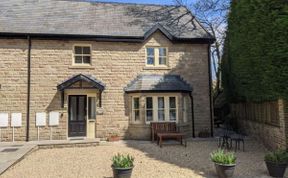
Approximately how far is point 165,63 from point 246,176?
1087 cm

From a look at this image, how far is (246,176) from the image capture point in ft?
29.3

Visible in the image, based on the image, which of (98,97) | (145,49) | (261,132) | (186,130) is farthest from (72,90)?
(261,132)

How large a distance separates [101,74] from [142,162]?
8009 mm

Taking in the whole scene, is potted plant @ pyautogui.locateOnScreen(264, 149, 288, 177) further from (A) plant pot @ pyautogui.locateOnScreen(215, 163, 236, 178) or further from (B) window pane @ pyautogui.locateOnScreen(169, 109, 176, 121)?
(B) window pane @ pyautogui.locateOnScreen(169, 109, 176, 121)

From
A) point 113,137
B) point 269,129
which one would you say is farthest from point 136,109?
point 269,129

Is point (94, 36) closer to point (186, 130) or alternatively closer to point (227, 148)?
point (186, 130)

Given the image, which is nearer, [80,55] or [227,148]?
[227,148]

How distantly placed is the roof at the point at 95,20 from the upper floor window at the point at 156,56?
3.14ft

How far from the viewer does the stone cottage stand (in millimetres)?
16688

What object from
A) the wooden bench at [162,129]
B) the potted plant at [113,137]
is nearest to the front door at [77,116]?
the potted plant at [113,137]

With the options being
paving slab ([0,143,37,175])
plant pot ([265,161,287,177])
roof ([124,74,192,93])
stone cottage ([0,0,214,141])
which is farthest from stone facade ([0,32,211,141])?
Result: plant pot ([265,161,287,177])

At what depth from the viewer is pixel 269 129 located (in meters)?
13.6

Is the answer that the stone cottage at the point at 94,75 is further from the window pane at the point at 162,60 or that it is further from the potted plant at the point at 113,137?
the potted plant at the point at 113,137

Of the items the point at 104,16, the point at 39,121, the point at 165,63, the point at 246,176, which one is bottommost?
the point at 246,176
